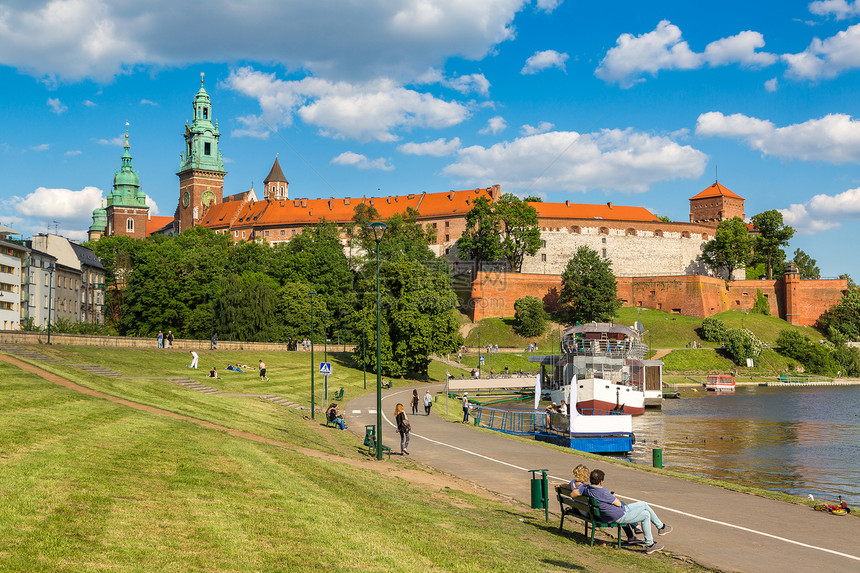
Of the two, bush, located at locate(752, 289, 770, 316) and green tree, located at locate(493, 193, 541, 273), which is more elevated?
green tree, located at locate(493, 193, 541, 273)

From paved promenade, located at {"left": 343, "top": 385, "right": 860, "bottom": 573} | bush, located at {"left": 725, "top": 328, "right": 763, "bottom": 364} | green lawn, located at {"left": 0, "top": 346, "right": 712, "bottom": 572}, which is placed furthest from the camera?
bush, located at {"left": 725, "top": 328, "right": 763, "bottom": 364}

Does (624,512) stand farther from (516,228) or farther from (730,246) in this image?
(730,246)

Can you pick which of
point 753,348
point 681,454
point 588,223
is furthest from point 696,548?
point 588,223

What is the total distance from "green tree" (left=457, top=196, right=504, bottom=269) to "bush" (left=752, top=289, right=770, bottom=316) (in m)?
41.8

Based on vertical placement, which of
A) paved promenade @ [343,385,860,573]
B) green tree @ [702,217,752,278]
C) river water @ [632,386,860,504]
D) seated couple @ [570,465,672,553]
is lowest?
river water @ [632,386,860,504]

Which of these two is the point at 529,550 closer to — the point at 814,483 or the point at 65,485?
the point at 65,485

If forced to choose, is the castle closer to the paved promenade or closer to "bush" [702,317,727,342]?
"bush" [702,317,727,342]

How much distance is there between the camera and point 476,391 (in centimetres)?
6600

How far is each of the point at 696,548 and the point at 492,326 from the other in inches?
3561

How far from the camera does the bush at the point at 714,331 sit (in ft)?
319

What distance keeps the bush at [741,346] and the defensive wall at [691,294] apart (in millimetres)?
14271

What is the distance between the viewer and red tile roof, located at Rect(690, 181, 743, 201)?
506ft

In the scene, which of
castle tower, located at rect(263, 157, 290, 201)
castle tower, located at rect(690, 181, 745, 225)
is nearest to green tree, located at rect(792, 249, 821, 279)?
castle tower, located at rect(690, 181, 745, 225)

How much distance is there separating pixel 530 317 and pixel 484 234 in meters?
20.6
